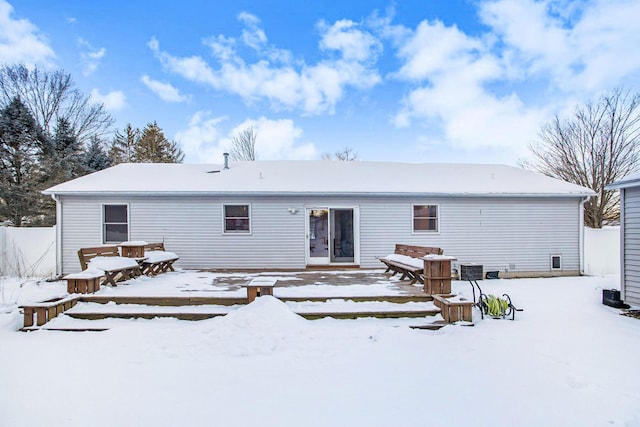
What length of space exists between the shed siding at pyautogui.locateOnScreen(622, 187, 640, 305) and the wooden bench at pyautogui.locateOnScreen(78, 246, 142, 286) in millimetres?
9788

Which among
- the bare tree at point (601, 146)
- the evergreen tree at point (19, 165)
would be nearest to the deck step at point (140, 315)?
the evergreen tree at point (19, 165)

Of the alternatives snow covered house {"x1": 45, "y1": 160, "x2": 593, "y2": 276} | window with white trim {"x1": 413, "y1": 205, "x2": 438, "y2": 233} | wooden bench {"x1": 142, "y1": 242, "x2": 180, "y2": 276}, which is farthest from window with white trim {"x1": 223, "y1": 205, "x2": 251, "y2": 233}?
window with white trim {"x1": 413, "y1": 205, "x2": 438, "y2": 233}

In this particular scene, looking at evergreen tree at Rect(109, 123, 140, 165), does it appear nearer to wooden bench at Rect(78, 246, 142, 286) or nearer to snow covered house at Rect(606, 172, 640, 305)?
wooden bench at Rect(78, 246, 142, 286)

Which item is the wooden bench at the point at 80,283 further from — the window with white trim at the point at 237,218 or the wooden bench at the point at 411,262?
the wooden bench at the point at 411,262

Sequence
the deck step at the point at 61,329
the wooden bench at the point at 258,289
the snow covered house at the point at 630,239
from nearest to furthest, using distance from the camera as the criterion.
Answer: the deck step at the point at 61,329
the wooden bench at the point at 258,289
the snow covered house at the point at 630,239

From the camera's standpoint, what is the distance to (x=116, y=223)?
9.73m

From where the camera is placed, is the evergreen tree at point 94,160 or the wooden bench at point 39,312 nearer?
the wooden bench at point 39,312

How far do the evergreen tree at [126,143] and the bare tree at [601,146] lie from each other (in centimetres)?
2819

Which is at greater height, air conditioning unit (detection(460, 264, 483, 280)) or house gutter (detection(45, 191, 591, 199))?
house gutter (detection(45, 191, 591, 199))

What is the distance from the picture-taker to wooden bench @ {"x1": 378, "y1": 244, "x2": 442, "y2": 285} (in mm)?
6340

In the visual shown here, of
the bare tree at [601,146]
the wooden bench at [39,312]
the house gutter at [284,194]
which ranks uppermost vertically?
the bare tree at [601,146]

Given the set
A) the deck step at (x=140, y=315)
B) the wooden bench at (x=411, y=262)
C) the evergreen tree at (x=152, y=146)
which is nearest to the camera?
the deck step at (x=140, y=315)

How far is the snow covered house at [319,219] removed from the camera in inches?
377

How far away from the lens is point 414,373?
11.2ft
